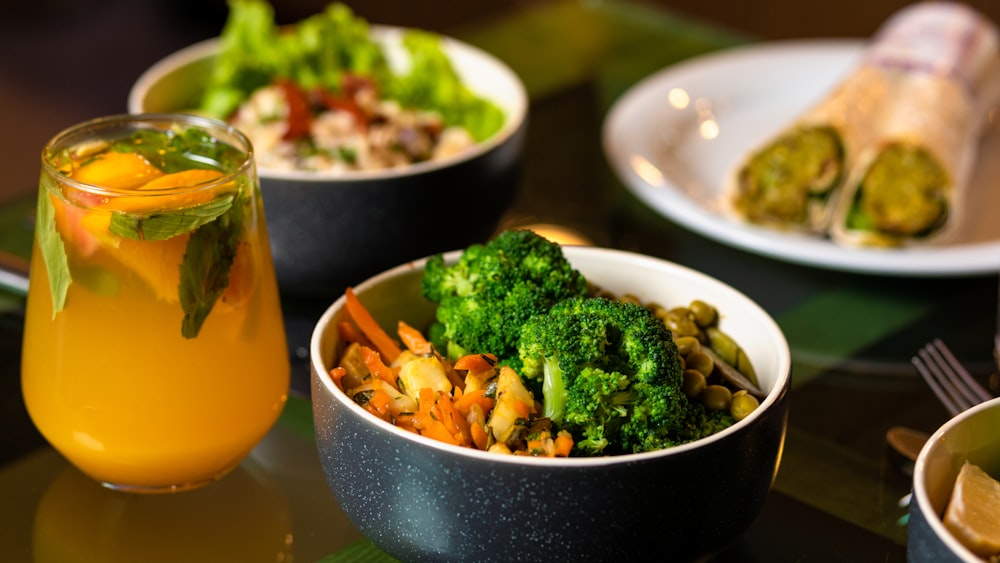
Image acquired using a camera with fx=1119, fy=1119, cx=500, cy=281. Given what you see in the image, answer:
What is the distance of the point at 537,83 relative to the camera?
2.21 meters

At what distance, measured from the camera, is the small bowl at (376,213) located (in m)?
1.39

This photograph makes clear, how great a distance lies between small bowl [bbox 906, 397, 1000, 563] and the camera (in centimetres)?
85

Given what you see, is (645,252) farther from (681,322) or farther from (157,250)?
(157,250)

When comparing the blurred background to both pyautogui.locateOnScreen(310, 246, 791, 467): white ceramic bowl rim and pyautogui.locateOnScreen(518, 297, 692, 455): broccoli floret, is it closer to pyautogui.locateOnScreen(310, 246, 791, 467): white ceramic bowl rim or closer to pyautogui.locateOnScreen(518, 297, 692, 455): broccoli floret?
pyautogui.locateOnScreen(310, 246, 791, 467): white ceramic bowl rim

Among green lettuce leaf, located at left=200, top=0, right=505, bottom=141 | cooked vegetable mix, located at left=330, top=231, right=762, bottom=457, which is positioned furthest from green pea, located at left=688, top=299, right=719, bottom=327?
green lettuce leaf, located at left=200, top=0, right=505, bottom=141

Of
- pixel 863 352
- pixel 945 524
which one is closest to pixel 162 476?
pixel 945 524

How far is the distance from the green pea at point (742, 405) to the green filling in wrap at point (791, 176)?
2.90 feet

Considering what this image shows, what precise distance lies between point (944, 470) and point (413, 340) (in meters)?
0.50

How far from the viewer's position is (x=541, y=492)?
884 millimetres

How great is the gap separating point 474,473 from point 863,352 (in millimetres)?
722

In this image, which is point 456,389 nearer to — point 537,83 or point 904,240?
point 904,240

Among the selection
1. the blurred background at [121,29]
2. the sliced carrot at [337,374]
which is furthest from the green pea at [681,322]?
the blurred background at [121,29]

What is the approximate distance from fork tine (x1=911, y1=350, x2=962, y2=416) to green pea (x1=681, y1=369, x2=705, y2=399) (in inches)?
16.0

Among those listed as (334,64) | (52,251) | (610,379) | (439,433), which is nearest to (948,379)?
(610,379)
